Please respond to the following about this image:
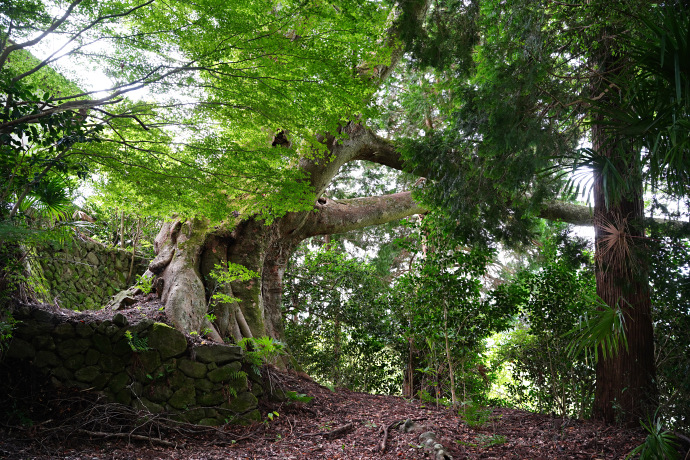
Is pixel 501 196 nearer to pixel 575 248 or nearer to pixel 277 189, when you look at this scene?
pixel 575 248

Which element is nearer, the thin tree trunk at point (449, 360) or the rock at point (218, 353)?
the rock at point (218, 353)

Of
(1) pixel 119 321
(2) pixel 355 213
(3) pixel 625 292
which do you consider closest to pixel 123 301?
(1) pixel 119 321

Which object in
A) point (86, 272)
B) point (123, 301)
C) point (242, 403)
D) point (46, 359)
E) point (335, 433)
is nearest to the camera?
point (46, 359)

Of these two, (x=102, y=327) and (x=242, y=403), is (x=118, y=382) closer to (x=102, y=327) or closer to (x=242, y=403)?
(x=102, y=327)

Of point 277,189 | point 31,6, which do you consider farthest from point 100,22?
point 277,189

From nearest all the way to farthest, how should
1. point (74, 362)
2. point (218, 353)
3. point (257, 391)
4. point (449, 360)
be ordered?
point (74, 362) → point (218, 353) → point (257, 391) → point (449, 360)

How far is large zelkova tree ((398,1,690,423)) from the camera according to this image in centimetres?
421

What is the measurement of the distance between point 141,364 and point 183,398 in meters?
0.56

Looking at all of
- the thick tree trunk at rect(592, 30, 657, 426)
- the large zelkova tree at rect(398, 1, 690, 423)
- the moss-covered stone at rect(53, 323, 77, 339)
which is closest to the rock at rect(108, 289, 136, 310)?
the moss-covered stone at rect(53, 323, 77, 339)

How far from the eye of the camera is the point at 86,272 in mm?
7754

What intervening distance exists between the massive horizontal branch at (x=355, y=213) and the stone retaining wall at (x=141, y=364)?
3.47 m

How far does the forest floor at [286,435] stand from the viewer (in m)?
3.78

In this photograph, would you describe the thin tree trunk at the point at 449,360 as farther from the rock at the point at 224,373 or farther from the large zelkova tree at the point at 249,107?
the rock at the point at 224,373

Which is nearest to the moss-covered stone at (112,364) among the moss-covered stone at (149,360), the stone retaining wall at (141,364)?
the stone retaining wall at (141,364)
